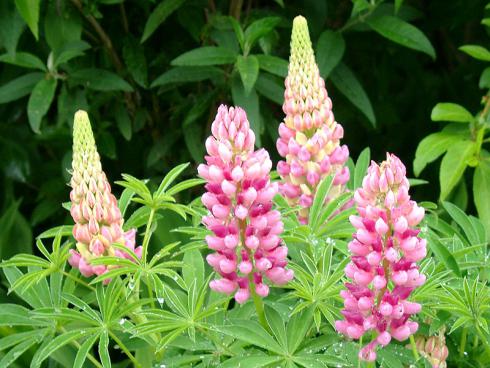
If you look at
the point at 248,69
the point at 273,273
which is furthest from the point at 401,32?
the point at 273,273

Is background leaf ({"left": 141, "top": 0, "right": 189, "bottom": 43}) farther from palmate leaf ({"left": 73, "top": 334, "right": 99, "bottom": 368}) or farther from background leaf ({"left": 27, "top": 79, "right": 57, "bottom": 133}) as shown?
palmate leaf ({"left": 73, "top": 334, "right": 99, "bottom": 368})

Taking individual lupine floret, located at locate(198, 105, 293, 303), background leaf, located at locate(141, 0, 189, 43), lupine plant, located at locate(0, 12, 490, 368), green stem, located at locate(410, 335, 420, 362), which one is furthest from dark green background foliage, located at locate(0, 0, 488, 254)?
green stem, located at locate(410, 335, 420, 362)

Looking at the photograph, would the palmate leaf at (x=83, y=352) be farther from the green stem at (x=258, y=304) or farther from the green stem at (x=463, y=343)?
the green stem at (x=463, y=343)

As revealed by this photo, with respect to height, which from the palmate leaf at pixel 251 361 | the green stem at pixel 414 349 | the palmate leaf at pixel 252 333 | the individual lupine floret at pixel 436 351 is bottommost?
the individual lupine floret at pixel 436 351

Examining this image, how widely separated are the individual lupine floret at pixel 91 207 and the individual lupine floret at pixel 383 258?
51 centimetres

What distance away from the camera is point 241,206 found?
1.55 metres

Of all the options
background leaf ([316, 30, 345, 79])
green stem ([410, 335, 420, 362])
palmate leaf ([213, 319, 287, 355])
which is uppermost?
background leaf ([316, 30, 345, 79])

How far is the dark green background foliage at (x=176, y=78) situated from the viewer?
2.93 m

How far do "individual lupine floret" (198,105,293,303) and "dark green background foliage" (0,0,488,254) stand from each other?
112cm

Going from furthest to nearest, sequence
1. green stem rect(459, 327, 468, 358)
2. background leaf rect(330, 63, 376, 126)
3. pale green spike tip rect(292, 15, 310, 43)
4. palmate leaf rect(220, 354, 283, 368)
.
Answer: background leaf rect(330, 63, 376, 126) → pale green spike tip rect(292, 15, 310, 43) → green stem rect(459, 327, 468, 358) → palmate leaf rect(220, 354, 283, 368)

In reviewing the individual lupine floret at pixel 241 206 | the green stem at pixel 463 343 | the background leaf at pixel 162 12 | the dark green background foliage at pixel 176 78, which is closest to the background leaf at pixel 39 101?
the dark green background foliage at pixel 176 78

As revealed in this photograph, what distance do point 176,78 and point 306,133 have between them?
0.99 m

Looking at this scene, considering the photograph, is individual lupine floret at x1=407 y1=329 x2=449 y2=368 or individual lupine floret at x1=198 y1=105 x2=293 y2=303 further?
individual lupine floret at x1=407 y1=329 x2=449 y2=368

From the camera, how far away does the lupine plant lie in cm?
151
